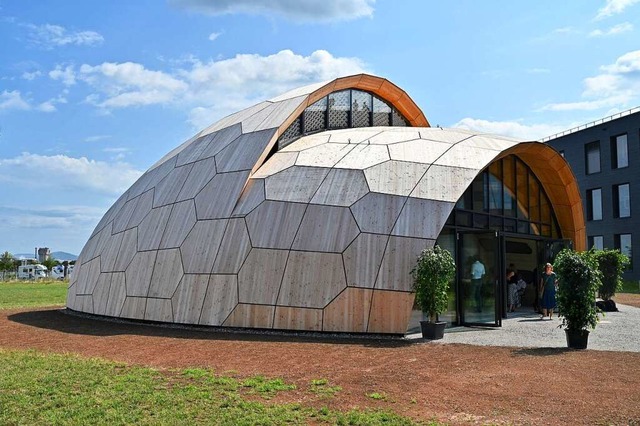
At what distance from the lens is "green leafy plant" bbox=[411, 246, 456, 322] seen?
11898 millimetres

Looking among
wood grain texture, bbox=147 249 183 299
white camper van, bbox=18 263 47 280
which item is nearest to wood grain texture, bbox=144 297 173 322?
wood grain texture, bbox=147 249 183 299

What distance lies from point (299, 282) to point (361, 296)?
1.40 m

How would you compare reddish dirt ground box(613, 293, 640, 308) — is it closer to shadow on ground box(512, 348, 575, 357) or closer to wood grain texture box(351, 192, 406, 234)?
shadow on ground box(512, 348, 575, 357)

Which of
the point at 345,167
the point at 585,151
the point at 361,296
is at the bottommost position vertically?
the point at 361,296

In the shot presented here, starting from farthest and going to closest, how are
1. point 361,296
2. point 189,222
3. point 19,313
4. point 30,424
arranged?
point 19,313 → point 189,222 → point 361,296 → point 30,424

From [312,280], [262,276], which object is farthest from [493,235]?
[262,276]

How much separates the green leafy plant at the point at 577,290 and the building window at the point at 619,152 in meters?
30.7

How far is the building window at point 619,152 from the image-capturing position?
38.1 meters

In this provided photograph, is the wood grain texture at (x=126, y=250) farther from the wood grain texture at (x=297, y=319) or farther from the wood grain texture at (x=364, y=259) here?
the wood grain texture at (x=364, y=259)

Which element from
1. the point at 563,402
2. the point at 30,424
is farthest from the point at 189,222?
the point at 563,402

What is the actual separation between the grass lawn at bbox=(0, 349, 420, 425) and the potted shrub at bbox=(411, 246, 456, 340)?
4.87 m

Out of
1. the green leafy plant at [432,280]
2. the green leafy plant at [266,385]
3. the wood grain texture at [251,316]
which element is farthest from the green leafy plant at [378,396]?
the wood grain texture at [251,316]

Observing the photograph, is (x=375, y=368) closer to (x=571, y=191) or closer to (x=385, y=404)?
(x=385, y=404)

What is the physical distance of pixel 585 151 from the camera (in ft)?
136
